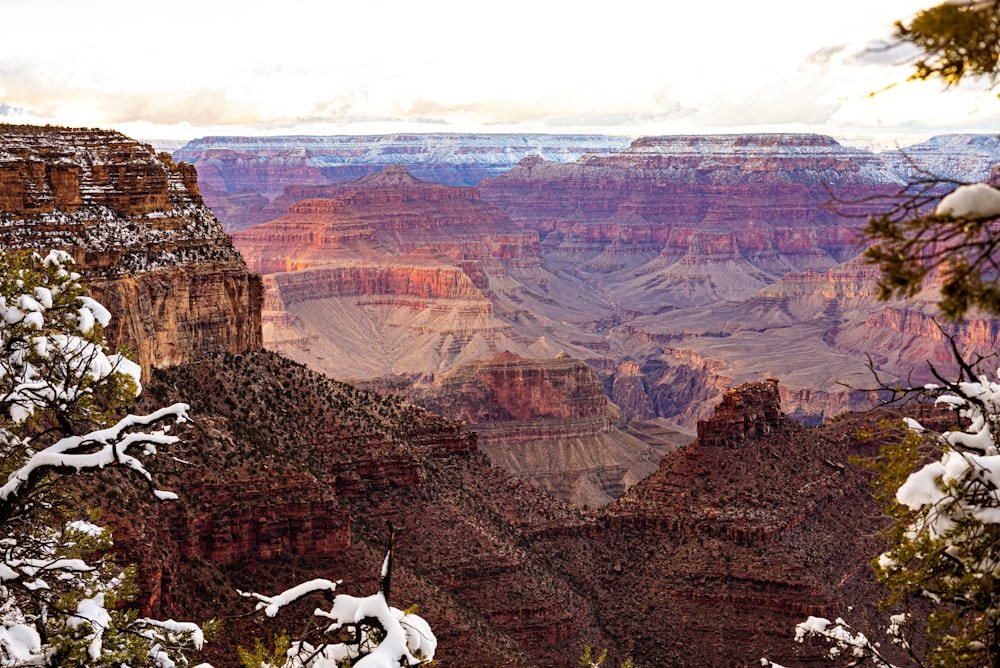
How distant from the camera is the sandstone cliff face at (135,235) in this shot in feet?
143

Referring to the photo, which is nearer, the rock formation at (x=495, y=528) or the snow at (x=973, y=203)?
the snow at (x=973, y=203)

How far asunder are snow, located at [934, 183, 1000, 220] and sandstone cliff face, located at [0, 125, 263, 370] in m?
37.0

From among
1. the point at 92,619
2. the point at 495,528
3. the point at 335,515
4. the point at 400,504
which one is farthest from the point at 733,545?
the point at 92,619

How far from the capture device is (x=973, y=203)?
10102mm

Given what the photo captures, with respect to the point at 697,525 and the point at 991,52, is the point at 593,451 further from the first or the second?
the point at 991,52

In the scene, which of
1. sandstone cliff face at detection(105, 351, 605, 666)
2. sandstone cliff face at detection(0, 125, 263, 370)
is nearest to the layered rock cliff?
sandstone cliff face at detection(105, 351, 605, 666)

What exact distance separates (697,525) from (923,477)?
43314mm

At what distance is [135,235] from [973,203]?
40218 millimetres

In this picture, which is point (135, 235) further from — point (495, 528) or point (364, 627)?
point (364, 627)

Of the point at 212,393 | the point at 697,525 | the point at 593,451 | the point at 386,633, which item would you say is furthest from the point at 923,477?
the point at 593,451

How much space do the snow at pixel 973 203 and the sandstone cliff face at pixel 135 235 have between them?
121ft

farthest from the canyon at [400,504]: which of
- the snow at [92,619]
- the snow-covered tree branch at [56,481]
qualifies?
the snow at [92,619]

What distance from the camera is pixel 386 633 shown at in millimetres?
13133

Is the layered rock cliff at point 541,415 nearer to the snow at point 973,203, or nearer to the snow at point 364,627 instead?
the snow at point 364,627
